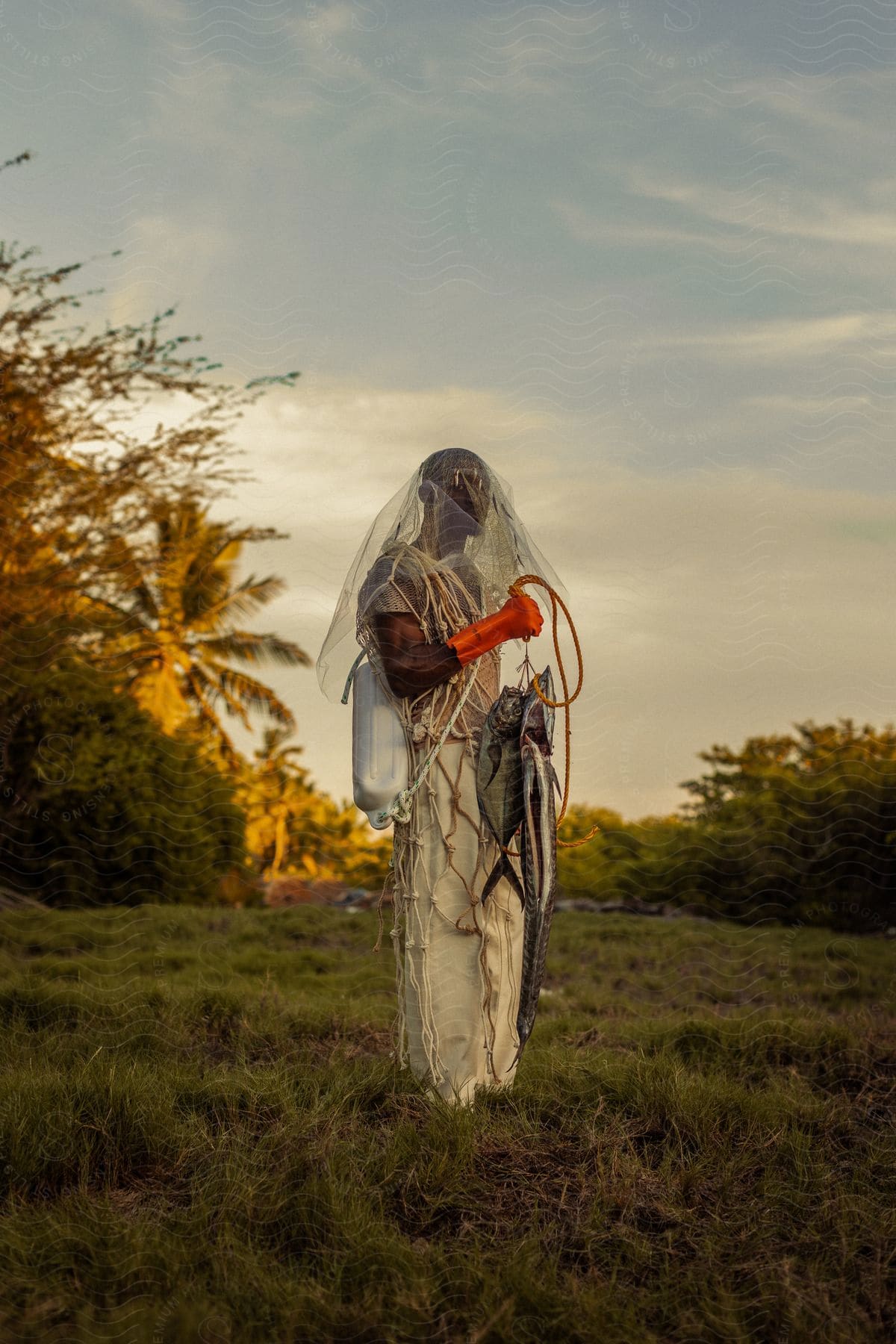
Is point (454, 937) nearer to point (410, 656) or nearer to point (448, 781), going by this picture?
point (448, 781)

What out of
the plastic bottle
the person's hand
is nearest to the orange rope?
the person's hand

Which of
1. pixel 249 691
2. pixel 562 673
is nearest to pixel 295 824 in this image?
pixel 249 691

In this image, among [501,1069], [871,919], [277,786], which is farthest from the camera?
[277,786]

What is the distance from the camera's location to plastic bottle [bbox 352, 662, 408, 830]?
13.0 feet

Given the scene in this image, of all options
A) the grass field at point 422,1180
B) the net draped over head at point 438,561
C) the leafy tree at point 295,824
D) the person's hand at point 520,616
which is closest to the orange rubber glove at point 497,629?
the person's hand at point 520,616

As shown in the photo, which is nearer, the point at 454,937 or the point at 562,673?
the point at 454,937

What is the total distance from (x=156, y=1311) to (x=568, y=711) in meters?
2.25

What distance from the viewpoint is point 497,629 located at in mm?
3857

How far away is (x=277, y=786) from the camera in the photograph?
19500 mm

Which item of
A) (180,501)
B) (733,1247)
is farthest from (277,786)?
(733,1247)

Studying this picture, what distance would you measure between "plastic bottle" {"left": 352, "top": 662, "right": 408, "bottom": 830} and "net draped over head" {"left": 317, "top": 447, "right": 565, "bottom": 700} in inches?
8.1

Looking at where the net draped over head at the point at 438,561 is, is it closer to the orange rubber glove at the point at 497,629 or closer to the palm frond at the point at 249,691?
the orange rubber glove at the point at 497,629

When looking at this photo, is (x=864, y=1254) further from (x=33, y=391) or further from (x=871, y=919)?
(x=33, y=391)

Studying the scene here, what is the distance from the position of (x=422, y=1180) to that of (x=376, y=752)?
1.36 m
